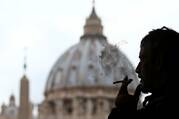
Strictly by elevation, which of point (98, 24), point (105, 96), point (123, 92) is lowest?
point (123, 92)

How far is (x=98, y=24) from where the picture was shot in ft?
255

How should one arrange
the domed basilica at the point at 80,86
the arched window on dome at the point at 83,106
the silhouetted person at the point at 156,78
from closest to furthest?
1. the silhouetted person at the point at 156,78
2. the domed basilica at the point at 80,86
3. the arched window on dome at the point at 83,106

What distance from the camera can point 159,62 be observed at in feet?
9.49

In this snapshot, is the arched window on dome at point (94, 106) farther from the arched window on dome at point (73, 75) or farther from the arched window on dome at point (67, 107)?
the arched window on dome at point (73, 75)

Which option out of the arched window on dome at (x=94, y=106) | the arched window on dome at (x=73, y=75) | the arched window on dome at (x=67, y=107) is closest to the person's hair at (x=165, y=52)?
the arched window on dome at (x=94, y=106)

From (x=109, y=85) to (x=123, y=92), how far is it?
222ft

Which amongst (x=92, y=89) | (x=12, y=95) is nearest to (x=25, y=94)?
(x=92, y=89)

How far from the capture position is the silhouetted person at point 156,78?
2836 millimetres

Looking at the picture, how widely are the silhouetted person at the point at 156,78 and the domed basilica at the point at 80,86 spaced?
217 feet

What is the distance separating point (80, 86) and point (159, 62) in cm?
6939

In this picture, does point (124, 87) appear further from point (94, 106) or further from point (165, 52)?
point (94, 106)

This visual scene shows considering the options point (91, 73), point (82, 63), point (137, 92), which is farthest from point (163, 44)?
point (82, 63)

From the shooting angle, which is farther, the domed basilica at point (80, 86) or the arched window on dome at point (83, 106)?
the arched window on dome at point (83, 106)

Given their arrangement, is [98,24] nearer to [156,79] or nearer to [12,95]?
[12,95]
